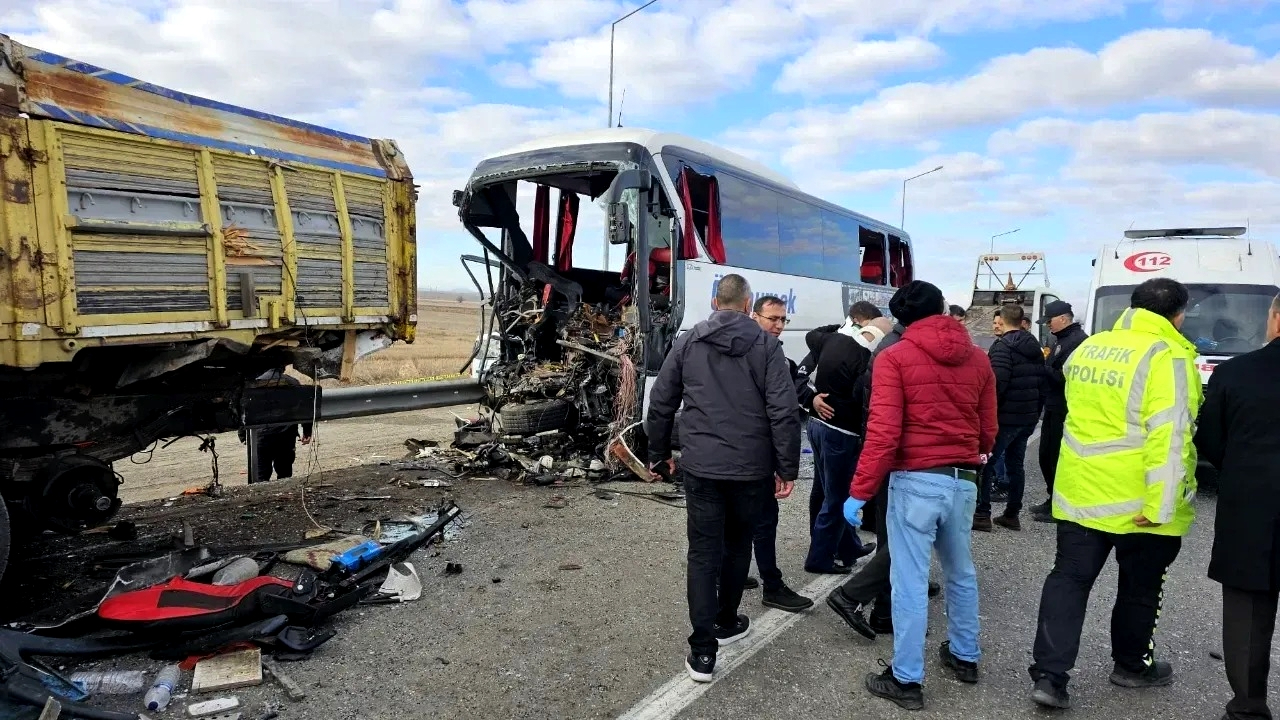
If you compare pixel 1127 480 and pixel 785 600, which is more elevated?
pixel 1127 480

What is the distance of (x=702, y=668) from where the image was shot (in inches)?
136

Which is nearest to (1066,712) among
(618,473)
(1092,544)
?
(1092,544)

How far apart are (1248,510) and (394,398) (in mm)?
6614

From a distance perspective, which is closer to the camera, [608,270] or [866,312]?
[866,312]

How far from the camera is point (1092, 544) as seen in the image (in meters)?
3.32

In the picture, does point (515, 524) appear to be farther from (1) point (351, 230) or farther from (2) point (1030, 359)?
(2) point (1030, 359)

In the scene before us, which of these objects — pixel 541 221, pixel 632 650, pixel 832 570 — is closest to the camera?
pixel 632 650

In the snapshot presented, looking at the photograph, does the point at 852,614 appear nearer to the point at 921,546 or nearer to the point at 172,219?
the point at 921,546

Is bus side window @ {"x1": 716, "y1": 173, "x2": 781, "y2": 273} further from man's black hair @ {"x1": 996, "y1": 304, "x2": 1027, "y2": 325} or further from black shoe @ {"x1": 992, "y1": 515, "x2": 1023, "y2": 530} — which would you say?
black shoe @ {"x1": 992, "y1": 515, "x2": 1023, "y2": 530}

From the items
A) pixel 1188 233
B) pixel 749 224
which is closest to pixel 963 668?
pixel 749 224

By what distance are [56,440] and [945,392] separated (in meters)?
4.85

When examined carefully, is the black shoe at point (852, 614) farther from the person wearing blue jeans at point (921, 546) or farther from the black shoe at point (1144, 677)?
the black shoe at point (1144, 677)

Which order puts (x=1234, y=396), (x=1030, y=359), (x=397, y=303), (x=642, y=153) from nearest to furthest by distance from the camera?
1. (x=1234, y=396)
2. (x=397, y=303)
3. (x=1030, y=359)
4. (x=642, y=153)

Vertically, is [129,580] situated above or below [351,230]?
below
